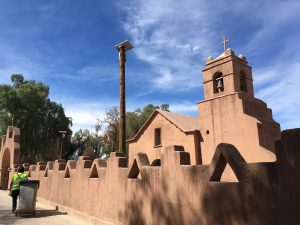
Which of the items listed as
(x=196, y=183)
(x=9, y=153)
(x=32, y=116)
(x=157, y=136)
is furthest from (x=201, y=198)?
(x=32, y=116)

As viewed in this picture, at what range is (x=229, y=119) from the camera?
63.9 feet

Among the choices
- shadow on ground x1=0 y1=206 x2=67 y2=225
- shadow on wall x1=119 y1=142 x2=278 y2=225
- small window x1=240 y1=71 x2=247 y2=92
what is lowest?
shadow on ground x1=0 y1=206 x2=67 y2=225

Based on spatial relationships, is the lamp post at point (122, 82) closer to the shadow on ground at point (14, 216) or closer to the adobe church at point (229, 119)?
the shadow on ground at point (14, 216)

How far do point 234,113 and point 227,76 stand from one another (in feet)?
9.14

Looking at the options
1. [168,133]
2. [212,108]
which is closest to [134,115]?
[168,133]

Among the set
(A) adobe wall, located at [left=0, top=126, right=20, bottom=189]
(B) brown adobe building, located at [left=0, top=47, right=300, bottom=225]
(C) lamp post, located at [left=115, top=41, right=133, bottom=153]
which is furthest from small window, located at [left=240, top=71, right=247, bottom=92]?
(A) adobe wall, located at [left=0, top=126, right=20, bottom=189]

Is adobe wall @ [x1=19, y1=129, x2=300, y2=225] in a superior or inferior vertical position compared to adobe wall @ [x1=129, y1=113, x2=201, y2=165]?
inferior

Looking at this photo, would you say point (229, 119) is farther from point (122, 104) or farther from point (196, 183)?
point (196, 183)

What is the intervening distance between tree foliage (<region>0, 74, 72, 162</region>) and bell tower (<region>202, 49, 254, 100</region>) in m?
23.7

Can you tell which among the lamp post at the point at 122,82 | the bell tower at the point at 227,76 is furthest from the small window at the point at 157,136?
the lamp post at the point at 122,82

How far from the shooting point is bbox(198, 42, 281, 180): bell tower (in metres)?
18.0

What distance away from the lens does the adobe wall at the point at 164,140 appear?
21.6 meters

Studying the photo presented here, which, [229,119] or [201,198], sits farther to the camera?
[229,119]

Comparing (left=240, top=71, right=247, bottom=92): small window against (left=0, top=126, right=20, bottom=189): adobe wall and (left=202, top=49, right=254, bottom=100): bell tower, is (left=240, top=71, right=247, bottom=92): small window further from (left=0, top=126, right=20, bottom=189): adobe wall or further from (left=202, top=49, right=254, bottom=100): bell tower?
(left=0, top=126, right=20, bottom=189): adobe wall
